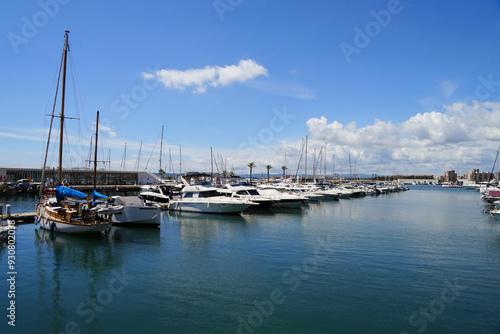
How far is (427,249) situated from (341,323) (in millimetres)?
15583

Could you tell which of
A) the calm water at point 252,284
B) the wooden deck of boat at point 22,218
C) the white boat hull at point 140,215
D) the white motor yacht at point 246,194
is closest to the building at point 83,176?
the wooden deck of boat at point 22,218

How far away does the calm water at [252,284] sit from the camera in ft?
38.7

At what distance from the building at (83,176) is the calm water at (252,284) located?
60.6 meters

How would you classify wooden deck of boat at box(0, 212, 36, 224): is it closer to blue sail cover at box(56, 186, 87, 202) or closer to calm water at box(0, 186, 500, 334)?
calm water at box(0, 186, 500, 334)

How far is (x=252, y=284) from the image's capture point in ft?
51.1

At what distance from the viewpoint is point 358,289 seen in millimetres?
15055

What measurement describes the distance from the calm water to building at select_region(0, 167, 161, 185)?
60612 millimetres

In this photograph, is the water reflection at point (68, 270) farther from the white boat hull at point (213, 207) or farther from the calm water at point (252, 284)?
the white boat hull at point (213, 207)

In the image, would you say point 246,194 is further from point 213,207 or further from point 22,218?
point 22,218

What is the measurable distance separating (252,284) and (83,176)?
287ft

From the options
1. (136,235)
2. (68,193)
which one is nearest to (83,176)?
(68,193)

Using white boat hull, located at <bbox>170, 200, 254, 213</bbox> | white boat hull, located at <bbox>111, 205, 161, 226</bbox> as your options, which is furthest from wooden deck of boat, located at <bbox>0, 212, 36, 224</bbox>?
white boat hull, located at <bbox>170, 200, 254, 213</bbox>

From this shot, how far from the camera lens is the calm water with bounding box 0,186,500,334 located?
38.7ft

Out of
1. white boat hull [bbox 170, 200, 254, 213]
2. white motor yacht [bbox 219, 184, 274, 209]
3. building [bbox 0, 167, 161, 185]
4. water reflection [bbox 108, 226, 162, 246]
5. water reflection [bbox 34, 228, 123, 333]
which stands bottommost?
water reflection [bbox 34, 228, 123, 333]
